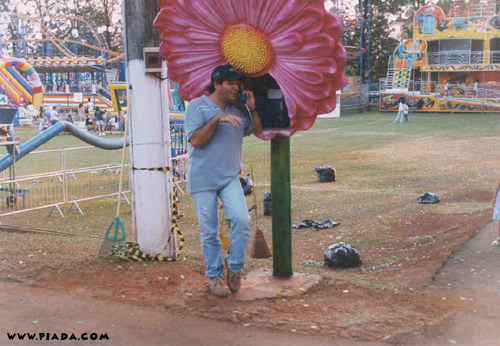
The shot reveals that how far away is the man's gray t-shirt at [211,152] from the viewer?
4.59 m

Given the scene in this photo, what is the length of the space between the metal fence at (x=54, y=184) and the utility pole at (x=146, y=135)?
17.2ft

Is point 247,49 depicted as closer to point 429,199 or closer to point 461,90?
point 429,199

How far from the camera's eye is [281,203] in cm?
516

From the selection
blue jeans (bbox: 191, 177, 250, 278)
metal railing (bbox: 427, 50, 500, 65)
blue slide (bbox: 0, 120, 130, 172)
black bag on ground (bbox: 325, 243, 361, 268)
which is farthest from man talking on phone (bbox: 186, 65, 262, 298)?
metal railing (bbox: 427, 50, 500, 65)

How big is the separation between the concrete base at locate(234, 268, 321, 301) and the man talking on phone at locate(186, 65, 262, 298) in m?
0.20

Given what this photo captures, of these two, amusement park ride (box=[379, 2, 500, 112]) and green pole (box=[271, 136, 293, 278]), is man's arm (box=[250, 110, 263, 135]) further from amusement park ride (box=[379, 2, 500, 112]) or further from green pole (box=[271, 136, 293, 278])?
amusement park ride (box=[379, 2, 500, 112])

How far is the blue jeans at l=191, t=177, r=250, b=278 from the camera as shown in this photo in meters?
4.59

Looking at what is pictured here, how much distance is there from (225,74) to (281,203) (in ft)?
4.23

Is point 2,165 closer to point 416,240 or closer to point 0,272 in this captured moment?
point 0,272

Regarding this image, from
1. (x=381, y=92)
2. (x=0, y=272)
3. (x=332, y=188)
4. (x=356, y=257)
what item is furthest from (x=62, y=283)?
(x=381, y=92)

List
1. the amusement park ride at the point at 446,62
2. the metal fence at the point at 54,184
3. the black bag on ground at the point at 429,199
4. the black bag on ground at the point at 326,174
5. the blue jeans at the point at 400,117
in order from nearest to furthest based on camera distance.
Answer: the black bag on ground at the point at 429,199
the metal fence at the point at 54,184
the black bag on ground at the point at 326,174
the blue jeans at the point at 400,117
the amusement park ride at the point at 446,62

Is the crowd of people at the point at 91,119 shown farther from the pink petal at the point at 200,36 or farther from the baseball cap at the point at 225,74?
the baseball cap at the point at 225,74

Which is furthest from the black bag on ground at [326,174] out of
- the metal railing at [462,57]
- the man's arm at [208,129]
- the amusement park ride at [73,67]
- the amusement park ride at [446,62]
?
the metal railing at [462,57]

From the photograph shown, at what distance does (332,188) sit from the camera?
1312 cm
